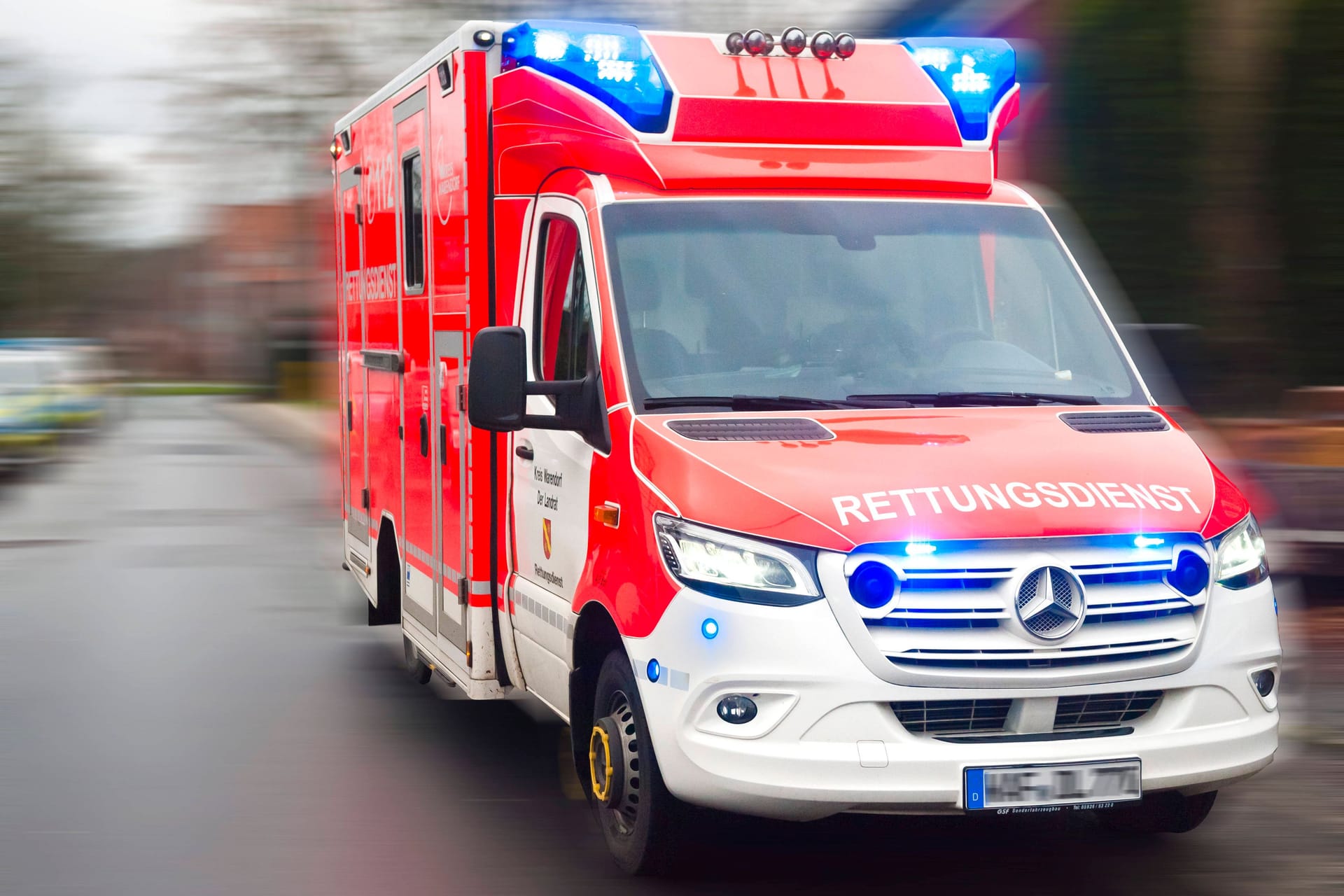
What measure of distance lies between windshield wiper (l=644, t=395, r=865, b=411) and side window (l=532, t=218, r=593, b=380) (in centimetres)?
44

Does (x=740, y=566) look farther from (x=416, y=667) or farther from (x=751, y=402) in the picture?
(x=416, y=667)

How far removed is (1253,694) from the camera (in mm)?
4945

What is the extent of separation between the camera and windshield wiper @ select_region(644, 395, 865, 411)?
529 cm

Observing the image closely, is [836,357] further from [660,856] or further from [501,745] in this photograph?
[501,745]

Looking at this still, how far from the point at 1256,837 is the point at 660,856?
2.04 m

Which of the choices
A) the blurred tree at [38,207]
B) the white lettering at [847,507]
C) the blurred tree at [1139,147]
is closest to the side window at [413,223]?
the white lettering at [847,507]

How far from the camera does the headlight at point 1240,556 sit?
492 centimetres

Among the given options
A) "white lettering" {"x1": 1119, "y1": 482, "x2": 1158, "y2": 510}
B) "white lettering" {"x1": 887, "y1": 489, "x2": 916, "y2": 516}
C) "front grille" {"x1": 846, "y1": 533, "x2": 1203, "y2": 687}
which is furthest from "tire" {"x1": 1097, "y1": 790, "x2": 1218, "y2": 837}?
"white lettering" {"x1": 887, "y1": 489, "x2": 916, "y2": 516}

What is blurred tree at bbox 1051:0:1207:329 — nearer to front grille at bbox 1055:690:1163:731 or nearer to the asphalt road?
the asphalt road

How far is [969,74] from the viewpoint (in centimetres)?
641

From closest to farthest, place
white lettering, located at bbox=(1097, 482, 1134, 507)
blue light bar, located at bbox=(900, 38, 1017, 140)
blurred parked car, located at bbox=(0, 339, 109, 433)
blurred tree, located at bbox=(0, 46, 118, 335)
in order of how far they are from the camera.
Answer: white lettering, located at bbox=(1097, 482, 1134, 507), blue light bar, located at bbox=(900, 38, 1017, 140), blurred parked car, located at bbox=(0, 339, 109, 433), blurred tree, located at bbox=(0, 46, 118, 335)

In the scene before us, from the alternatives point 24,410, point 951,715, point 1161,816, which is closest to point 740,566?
point 951,715

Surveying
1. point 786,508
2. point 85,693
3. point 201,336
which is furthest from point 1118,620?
point 201,336

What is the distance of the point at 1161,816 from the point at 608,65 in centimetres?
314
